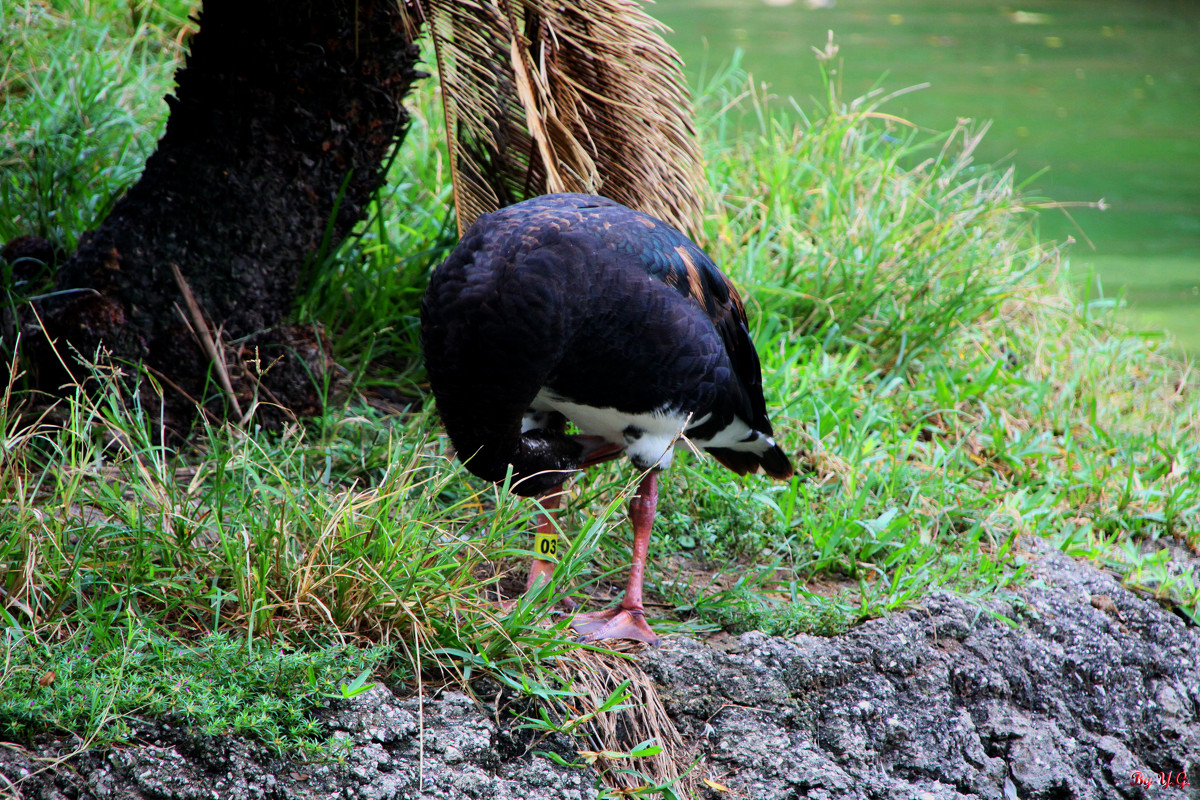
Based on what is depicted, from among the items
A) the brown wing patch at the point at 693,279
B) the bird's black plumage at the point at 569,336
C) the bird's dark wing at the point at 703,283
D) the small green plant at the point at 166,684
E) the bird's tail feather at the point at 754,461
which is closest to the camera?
the small green plant at the point at 166,684

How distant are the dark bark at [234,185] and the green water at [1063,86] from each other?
13.1 ft

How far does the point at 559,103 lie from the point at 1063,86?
26.2ft

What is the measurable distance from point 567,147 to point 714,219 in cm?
163

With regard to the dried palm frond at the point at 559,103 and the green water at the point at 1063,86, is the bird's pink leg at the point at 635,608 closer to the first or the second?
the dried palm frond at the point at 559,103

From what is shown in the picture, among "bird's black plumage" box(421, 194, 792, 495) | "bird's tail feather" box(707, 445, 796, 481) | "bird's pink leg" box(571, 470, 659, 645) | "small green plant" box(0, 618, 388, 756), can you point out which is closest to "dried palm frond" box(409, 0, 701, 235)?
"bird's black plumage" box(421, 194, 792, 495)

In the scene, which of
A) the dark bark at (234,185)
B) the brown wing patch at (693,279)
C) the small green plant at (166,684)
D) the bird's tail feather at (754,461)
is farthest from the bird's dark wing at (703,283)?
the small green plant at (166,684)

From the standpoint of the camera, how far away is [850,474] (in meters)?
3.74

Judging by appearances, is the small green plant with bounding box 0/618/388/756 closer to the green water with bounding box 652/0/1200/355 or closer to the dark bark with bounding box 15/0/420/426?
the dark bark with bounding box 15/0/420/426

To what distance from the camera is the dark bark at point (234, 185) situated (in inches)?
126

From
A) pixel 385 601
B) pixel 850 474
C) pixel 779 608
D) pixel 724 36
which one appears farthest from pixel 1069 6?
pixel 385 601

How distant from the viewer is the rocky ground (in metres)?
2.18

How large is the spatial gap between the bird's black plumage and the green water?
363 centimetres

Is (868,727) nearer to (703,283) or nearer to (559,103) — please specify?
(703,283)

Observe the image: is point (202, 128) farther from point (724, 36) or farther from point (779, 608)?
point (724, 36)
